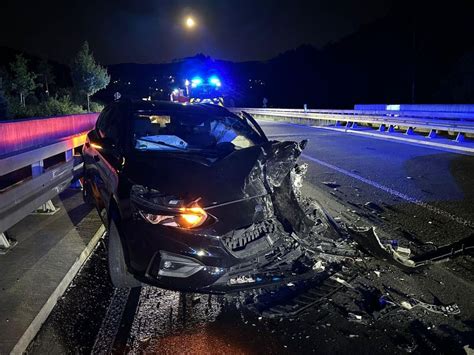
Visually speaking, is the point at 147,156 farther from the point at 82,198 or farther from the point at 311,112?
the point at 311,112

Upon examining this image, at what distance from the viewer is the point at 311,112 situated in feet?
96.6

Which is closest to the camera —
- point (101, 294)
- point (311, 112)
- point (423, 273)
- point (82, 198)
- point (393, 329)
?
point (393, 329)

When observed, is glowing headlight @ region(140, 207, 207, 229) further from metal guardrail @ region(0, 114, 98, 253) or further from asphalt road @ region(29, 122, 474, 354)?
metal guardrail @ region(0, 114, 98, 253)

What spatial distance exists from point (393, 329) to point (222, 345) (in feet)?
4.36

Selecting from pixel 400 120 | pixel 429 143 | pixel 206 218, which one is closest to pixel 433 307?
pixel 206 218

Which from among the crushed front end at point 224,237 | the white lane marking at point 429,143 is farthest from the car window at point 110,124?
the white lane marking at point 429,143


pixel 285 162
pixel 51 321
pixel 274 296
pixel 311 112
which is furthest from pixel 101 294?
pixel 311 112

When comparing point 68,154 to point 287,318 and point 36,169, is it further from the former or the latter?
point 287,318

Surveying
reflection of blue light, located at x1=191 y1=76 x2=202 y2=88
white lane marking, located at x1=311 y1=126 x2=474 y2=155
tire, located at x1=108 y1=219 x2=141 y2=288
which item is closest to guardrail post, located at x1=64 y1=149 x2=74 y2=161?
tire, located at x1=108 y1=219 x2=141 y2=288

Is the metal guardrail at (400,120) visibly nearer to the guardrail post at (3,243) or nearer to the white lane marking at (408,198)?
the white lane marking at (408,198)

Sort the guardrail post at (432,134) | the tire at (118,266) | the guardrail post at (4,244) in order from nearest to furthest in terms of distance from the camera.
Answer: the tire at (118,266) < the guardrail post at (4,244) < the guardrail post at (432,134)

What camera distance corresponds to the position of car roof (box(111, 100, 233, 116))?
556 cm

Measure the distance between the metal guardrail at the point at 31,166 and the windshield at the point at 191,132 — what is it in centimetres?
137

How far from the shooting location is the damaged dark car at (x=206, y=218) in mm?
3424
